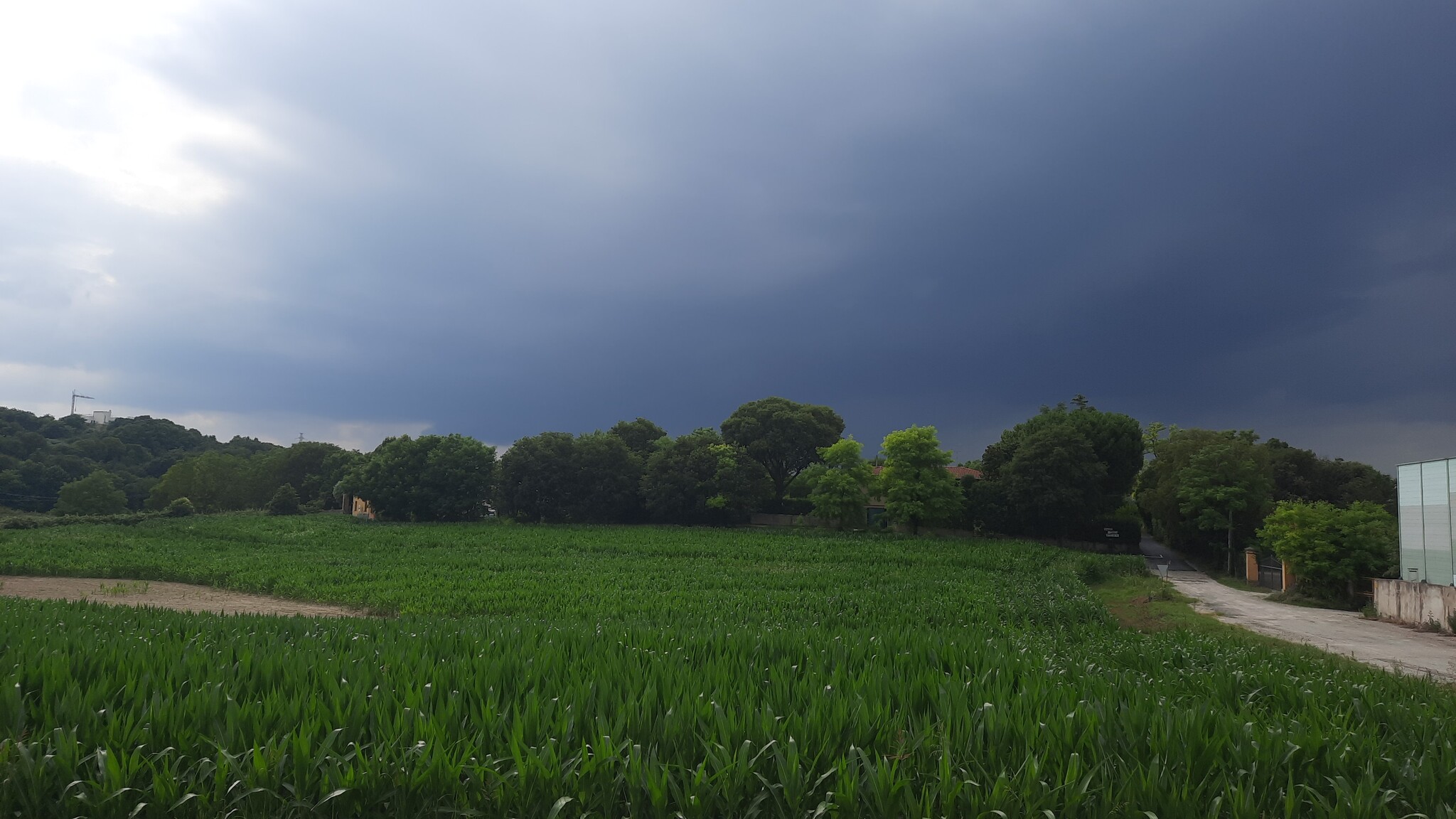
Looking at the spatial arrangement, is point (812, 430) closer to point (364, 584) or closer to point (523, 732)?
point (364, 584)

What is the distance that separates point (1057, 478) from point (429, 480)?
50.5 metres

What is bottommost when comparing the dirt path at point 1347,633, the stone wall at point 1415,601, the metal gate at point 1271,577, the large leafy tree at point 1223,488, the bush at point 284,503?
the bush at point 284,503

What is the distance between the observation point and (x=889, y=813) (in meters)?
3.04

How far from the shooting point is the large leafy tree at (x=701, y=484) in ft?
179

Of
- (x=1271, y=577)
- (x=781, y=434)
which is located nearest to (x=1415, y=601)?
(x=1271, y=577)

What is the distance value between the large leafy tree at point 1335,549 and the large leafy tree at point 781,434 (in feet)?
127

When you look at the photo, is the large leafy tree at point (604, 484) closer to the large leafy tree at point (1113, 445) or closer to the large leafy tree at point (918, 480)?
the large leafy tree at point (918, 480)

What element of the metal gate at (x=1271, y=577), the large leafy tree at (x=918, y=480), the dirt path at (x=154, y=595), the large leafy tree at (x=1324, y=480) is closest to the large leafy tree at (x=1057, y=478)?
the large leafy tree at (x=918, y=480)

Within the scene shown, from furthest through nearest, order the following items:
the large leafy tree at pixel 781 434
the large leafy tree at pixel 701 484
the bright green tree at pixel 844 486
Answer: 1. the large leafy tree at pixel 781 434
2. the large leafy tree at pixel 701 484
3. the bright green tree at pixel 844 486

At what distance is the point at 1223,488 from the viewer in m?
41.5

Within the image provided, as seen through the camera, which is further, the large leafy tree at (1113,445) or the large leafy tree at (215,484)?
the large leafy tree at (215,484)

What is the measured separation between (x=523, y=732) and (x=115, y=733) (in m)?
2.33

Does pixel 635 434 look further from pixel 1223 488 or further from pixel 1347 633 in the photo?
pixel 1347 633

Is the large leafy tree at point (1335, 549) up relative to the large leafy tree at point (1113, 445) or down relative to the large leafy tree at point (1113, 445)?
down
